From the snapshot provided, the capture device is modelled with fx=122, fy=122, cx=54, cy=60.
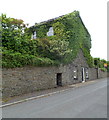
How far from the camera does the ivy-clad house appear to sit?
406 inches

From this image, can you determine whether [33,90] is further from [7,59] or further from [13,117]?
[13,117]

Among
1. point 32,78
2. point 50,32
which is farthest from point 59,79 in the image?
point 50,32

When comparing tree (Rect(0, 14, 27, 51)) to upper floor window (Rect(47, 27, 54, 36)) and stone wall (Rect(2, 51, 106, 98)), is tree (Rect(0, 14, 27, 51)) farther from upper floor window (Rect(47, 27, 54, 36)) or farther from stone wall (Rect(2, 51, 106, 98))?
upper floor window (Rect(47, 27, 54, 36))

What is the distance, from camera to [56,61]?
48.4 feet

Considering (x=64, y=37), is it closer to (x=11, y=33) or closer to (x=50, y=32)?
(x=50, y=32)

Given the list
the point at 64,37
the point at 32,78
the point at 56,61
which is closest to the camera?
the point at 32,78

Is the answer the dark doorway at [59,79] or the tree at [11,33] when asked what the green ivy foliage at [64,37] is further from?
the tree at [11,33]

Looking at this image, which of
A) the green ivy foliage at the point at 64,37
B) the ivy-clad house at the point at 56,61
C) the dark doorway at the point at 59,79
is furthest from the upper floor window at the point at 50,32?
the dark doorway at the point at 59,79

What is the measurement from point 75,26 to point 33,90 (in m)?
12.6

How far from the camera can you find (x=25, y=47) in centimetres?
1291

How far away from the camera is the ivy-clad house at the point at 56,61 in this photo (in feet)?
33.8

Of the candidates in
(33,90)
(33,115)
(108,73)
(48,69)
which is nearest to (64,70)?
(48,69)

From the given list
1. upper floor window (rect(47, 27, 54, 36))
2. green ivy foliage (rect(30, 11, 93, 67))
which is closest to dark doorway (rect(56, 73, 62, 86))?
A: green ivy foliage (rect(30, 11, 93, 67))

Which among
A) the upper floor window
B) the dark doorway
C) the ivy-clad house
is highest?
the upper floor window
